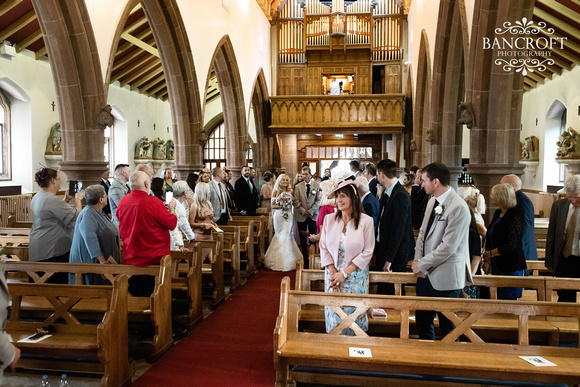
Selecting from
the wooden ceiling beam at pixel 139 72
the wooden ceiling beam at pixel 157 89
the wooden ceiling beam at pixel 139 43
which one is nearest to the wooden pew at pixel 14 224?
the wooden ceiling beam at pixel 139 43

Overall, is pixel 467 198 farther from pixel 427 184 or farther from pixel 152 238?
pixel 152 238

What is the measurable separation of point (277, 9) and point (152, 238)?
13.9 metres

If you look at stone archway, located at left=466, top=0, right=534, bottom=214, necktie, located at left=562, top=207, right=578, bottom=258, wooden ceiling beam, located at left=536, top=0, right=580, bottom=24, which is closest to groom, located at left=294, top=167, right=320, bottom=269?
stone archway, located at left=466, top=0, right=534, bottom=214

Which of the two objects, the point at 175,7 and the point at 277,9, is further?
the point at 277,9

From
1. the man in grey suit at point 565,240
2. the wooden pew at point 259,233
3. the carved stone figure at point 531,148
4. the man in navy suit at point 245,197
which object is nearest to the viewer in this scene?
the man in grey suit at point 565,240

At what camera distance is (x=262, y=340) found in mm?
4594

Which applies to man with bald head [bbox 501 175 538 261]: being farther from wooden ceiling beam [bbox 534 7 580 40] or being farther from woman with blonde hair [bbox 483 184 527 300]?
wooden ceiling beam [bbox 534 7 580 40]

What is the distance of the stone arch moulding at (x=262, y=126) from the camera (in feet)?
51.3

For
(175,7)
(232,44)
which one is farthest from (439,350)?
(232,44)

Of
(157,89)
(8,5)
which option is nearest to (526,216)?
(8,5)

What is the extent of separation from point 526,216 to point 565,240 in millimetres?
405

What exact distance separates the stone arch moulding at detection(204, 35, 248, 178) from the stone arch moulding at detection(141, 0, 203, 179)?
184 centimetres

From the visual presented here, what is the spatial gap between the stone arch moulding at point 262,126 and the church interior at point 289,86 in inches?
2.5

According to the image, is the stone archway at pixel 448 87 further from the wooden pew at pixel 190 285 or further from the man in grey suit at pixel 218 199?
the wooden pew at pixel 190 285
